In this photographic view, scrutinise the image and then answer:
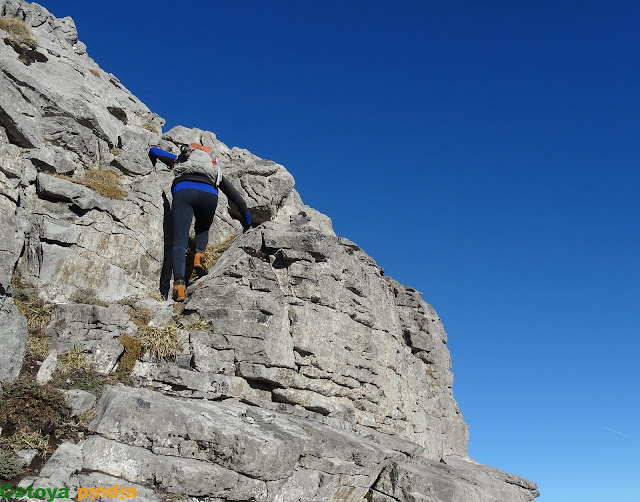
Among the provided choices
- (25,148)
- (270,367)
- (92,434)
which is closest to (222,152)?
(25,148)

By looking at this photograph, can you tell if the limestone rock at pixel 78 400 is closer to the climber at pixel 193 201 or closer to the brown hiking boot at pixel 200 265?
the climber at pixel 193 201

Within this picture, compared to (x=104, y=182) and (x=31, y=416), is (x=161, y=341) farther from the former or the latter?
(x=104, y=182)

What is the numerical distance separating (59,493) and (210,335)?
18.2ft

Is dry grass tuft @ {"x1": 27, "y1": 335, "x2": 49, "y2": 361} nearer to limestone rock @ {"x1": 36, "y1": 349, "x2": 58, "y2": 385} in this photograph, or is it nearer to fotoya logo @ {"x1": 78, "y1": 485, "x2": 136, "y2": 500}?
limestone rock @ {"x1": 36, "y1": 349, "x2": 58, "y2": 385}

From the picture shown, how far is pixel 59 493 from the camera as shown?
691 centimetres

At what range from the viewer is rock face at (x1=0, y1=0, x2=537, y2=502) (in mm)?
8586

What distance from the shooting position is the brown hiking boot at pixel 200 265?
48.3 feet

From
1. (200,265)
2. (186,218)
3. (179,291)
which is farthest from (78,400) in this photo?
(186,218)

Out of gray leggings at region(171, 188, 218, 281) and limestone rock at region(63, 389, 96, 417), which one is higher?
gray leggings at region(171, 188, 218, 281)

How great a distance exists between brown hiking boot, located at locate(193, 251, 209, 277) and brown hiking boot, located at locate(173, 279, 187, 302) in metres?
0.91

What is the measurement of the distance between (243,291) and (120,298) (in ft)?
10.7

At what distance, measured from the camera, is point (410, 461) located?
1309 cm

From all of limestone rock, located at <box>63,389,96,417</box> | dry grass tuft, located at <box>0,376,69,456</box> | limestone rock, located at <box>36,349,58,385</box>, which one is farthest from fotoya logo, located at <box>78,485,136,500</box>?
limestone rock, located at <box>36,349,58,385</box>

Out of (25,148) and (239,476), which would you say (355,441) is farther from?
(25,148)
